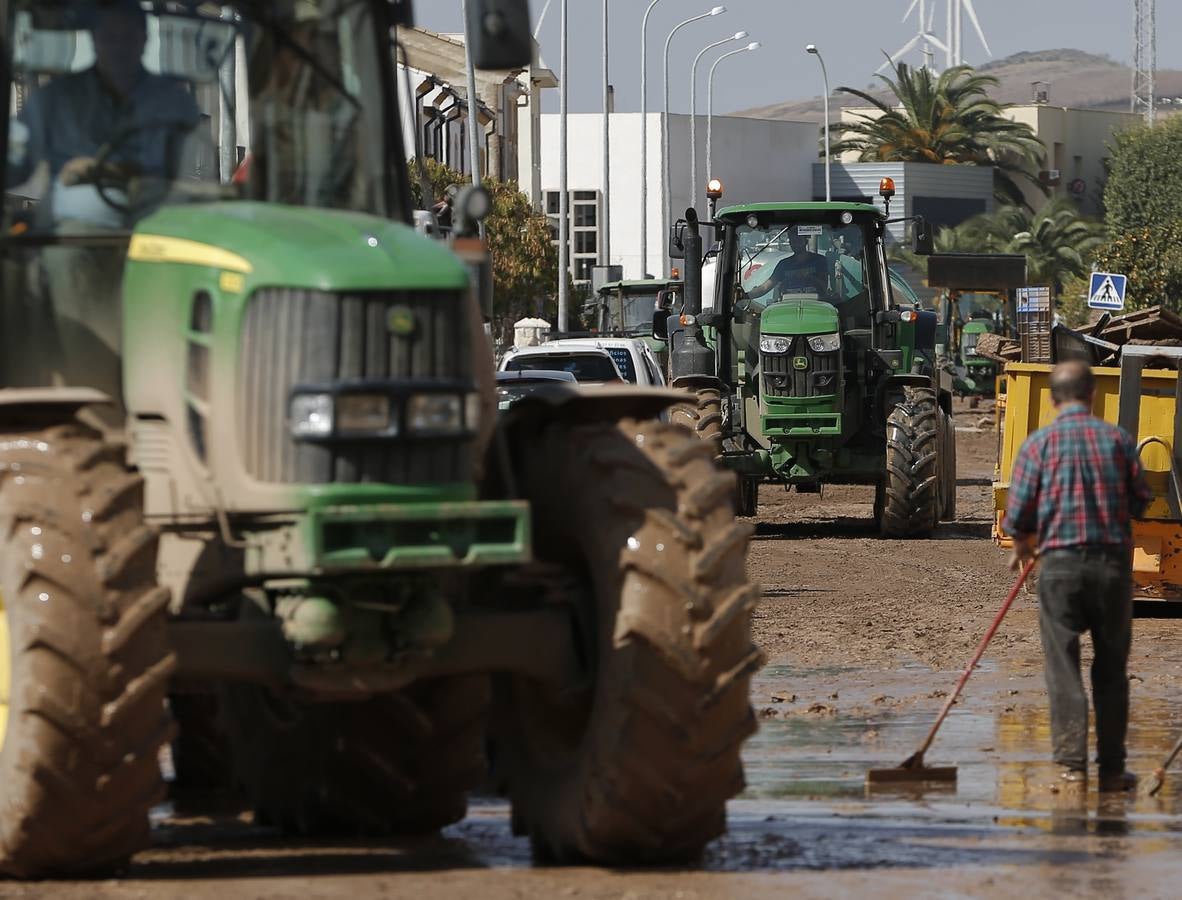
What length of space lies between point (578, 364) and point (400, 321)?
69.6 feet

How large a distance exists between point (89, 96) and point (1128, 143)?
284ft

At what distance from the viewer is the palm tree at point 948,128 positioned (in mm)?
84500

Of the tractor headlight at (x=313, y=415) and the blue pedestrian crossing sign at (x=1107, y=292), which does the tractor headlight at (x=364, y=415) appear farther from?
the blue pedestrian crossing sign at (x=1107, y=292)

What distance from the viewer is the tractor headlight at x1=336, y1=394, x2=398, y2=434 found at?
750 cm

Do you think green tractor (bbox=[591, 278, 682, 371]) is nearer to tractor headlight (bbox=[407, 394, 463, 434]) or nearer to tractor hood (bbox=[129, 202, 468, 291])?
tractor hood (bbox=[129, 202, 468, 291])

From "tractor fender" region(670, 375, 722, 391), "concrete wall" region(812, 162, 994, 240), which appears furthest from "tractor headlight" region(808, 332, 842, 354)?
"concrete wall" region(812, 162, 994, 240)

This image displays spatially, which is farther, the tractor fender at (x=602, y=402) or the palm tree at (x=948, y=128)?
the palm tree at (x=948, y=128)

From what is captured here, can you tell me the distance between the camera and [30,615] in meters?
7.32

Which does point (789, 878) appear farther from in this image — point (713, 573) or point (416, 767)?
point (416, 767)

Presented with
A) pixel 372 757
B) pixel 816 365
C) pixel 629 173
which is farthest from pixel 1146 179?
pixel 372 757

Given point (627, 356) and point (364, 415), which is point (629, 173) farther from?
point (364, 415)

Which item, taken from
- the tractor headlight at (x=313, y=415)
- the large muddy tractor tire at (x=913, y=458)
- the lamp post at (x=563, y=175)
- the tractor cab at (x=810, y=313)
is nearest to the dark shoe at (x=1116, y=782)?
the tractor headlight at (x=313, y=415)

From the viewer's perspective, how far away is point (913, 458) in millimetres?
22922

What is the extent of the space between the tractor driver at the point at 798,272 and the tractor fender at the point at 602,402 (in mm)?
15588
